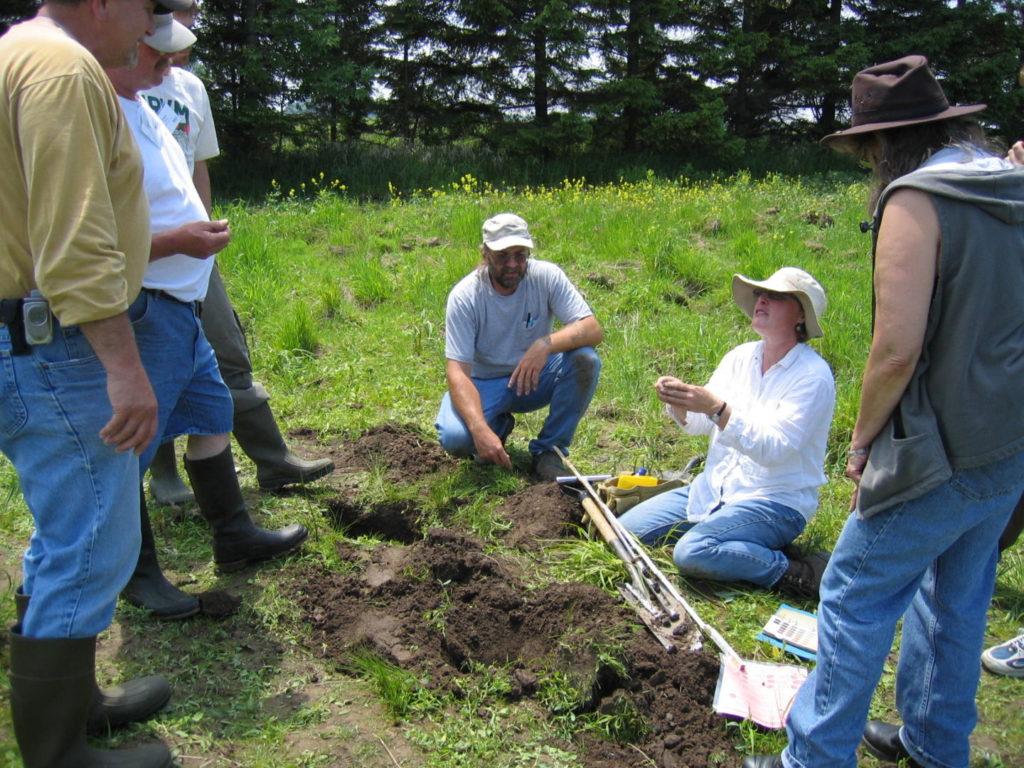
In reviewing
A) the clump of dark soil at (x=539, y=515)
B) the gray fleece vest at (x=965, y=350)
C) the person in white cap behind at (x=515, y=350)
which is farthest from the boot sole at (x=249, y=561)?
the gray fleece vest at (x=965, y=350)

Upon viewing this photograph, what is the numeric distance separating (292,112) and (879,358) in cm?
1325

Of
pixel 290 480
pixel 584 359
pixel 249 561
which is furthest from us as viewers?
pixel 584 359

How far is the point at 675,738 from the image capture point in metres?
2.77

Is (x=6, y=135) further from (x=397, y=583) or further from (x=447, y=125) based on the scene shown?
(x=447, y=125)

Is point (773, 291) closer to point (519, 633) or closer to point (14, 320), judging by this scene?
point (519, 633)

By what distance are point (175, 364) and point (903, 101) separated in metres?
2.37

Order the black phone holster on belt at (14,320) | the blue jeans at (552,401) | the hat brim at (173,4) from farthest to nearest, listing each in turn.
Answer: the blue jeans at (552,401)
the hat brim at (173,4)
the black phone holster on belt at (14,320)

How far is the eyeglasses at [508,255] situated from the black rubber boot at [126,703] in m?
2.76

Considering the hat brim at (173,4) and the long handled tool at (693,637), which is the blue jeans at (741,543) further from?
the hat brim at (173,4)

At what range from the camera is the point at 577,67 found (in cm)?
1584

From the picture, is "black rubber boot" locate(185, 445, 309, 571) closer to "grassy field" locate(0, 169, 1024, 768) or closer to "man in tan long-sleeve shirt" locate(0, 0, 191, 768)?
"grassy field" locate(0, 169, 1024, 768)

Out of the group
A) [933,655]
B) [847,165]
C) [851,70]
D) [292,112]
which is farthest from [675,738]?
[851,70]

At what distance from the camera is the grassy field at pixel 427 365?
112 inches

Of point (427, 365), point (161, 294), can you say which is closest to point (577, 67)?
point (427, 365)
